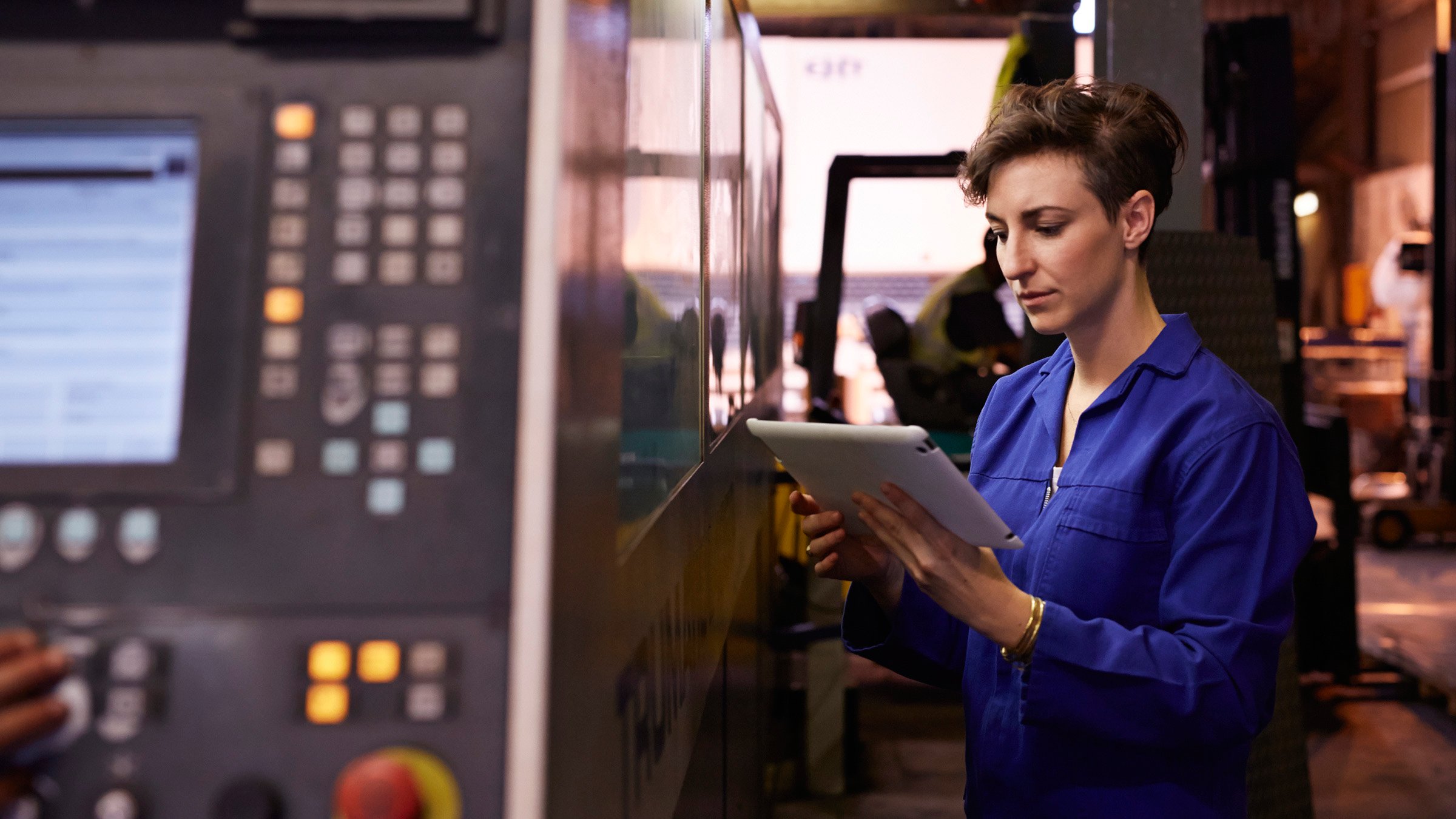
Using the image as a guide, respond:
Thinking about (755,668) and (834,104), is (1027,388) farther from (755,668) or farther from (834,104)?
(834,104)

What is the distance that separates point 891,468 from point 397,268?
58 centimetres

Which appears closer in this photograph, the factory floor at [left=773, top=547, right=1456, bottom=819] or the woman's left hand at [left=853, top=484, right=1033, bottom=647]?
the woman's left hand at [left=853, top=484, right=1033, bottom=647]

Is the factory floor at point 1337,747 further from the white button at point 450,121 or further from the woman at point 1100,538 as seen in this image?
the white button at point 450,121

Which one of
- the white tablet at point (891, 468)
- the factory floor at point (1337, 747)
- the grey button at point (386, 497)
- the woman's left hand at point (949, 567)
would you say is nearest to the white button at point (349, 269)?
the grey button at point (386, 497)

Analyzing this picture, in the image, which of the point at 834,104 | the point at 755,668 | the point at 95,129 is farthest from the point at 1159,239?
the point at 834,104

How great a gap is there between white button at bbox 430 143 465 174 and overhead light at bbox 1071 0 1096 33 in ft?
7.20

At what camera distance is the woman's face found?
4.17 feet

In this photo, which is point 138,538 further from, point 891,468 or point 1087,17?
point 1087,17

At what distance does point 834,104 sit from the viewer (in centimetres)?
643

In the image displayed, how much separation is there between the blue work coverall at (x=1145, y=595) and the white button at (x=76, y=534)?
0.89 metres

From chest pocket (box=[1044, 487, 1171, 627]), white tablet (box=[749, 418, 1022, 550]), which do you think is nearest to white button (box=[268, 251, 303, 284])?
white tablet (box=[749, 418, 1022, 550])

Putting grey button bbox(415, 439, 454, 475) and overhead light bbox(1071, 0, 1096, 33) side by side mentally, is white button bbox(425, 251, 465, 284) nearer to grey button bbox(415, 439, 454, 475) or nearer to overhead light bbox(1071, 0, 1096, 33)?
grey button bbox(415, 439, 454, 475)

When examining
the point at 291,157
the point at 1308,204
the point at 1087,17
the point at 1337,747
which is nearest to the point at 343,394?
the point at 291,157

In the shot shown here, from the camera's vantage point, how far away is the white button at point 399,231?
56 cm
